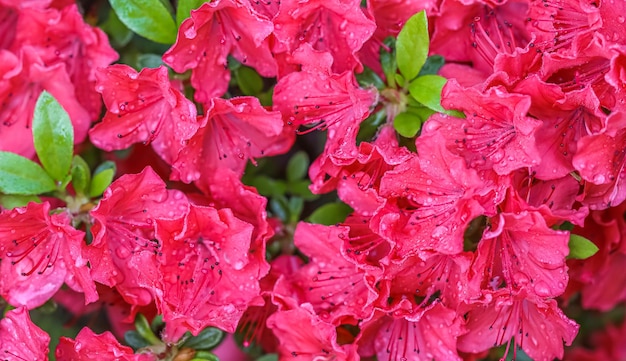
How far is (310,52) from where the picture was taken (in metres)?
1.39

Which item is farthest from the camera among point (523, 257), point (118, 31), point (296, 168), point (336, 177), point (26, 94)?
point (296, 168)

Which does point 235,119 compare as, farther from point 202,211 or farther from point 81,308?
point 81,308

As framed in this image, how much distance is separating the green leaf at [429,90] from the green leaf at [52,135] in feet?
2.15

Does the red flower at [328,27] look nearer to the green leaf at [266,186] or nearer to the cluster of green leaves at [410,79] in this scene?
the cluster of green leaves at [410,79]

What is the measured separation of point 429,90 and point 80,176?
2.27 ft

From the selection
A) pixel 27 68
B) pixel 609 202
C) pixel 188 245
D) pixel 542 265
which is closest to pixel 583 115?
pixel 609 202

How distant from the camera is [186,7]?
1.48 meters

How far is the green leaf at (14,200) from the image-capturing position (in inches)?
58.5

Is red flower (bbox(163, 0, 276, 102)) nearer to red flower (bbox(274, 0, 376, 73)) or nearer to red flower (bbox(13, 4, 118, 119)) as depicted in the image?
red flower (bbox(274, 0, 376, 73))

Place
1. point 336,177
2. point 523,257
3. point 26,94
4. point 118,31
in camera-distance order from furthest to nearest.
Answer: point 118,31, point 26,94, point 336,177, point 523,257

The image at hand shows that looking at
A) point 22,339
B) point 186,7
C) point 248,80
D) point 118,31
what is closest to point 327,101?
point 248,80

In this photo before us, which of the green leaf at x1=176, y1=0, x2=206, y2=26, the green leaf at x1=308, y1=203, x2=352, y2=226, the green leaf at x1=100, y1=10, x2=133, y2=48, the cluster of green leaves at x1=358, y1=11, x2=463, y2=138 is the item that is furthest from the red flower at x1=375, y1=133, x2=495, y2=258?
the green leaf at x1=100, y1=10, x2=133, y2=48

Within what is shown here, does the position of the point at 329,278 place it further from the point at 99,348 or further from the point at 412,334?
the point at 99,348

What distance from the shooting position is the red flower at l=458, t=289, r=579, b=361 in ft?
4.56
